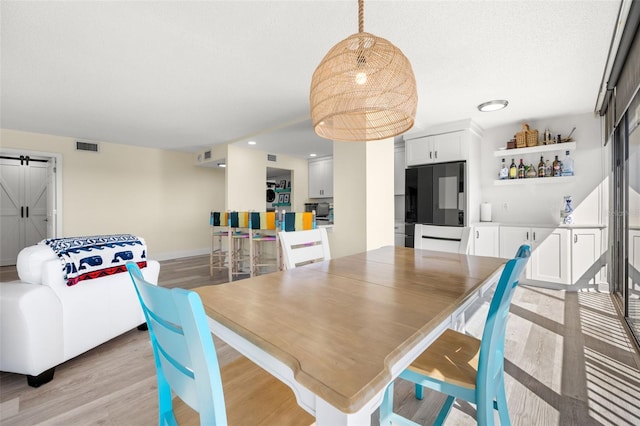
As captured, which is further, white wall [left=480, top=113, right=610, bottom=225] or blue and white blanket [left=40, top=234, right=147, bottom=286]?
white wall [left=480, top=113, right=610, bottom=225]

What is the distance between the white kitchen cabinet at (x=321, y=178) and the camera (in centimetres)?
623

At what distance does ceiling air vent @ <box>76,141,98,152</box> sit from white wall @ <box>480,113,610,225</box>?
22.0ft

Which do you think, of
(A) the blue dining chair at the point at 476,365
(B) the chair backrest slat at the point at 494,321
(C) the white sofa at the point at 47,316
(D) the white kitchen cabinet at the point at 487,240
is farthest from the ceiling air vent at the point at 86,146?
(D) the white kitchen cabinet at the point at 487,240

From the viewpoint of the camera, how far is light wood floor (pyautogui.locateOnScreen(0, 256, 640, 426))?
1422mm

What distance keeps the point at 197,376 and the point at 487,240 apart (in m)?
4.16

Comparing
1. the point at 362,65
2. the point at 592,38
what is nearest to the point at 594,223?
the point at 592,38

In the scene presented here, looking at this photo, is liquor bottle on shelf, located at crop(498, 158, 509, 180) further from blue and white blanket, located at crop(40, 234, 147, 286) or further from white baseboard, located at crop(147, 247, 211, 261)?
white baseboard, located at crop(147, 247, 211, 261)

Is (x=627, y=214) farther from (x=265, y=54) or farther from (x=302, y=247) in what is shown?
(x=265, y=54)

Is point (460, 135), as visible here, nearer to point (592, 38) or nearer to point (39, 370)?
point (592, 38)

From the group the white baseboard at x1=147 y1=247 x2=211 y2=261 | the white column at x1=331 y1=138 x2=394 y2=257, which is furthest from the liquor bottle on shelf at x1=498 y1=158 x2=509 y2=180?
the white baseboard at x1=147 y1=247 x2=211 y2=261

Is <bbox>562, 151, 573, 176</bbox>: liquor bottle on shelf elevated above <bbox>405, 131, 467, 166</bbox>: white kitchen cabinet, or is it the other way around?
<bbox>405, 131, 467, 166</bbox>: white kitchen cabinet

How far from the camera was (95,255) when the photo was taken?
6.57 ft

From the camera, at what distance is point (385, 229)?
354cm

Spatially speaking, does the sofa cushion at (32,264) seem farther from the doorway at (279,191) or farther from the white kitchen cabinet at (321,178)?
the doorway at (279,191)
